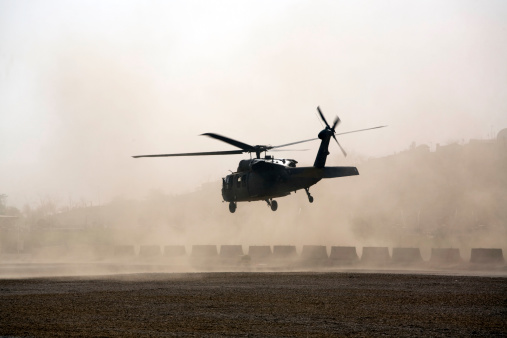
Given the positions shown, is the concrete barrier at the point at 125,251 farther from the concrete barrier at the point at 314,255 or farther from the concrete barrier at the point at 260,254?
the concrete barrier at the point at 314,255

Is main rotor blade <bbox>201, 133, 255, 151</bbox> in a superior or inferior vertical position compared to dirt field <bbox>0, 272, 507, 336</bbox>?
superior

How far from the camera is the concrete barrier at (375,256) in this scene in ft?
145

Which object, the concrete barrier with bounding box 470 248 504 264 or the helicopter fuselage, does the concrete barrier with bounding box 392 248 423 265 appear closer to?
the concrete barrier with bounding box 470 248 504 264

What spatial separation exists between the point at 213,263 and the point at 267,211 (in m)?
71.3

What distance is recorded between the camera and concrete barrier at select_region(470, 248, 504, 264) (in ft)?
134

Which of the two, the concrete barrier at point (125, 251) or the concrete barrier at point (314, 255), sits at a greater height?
the concrete barrier at point (125, 251)

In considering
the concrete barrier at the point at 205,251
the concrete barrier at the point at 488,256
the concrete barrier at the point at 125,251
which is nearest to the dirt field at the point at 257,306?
the concrete barrier at the point at 488,256

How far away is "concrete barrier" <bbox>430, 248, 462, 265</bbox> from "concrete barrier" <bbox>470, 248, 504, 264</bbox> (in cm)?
119

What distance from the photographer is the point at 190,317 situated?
60.5 ft

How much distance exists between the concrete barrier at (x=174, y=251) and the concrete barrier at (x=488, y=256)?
23645 mm

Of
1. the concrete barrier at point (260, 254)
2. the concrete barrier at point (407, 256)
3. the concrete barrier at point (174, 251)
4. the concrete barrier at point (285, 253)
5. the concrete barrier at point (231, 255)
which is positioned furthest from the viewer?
the concrete barrier at point (174, 251)

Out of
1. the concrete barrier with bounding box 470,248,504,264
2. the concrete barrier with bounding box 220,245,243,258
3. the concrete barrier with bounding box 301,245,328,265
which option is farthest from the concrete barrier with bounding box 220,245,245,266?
the concrete barrier with bounding box 470,248,504,264

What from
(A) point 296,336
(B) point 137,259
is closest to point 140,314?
(A) point 296,336

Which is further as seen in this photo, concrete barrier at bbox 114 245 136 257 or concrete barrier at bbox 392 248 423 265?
concrete barrier at bbox 114 245 136 257
